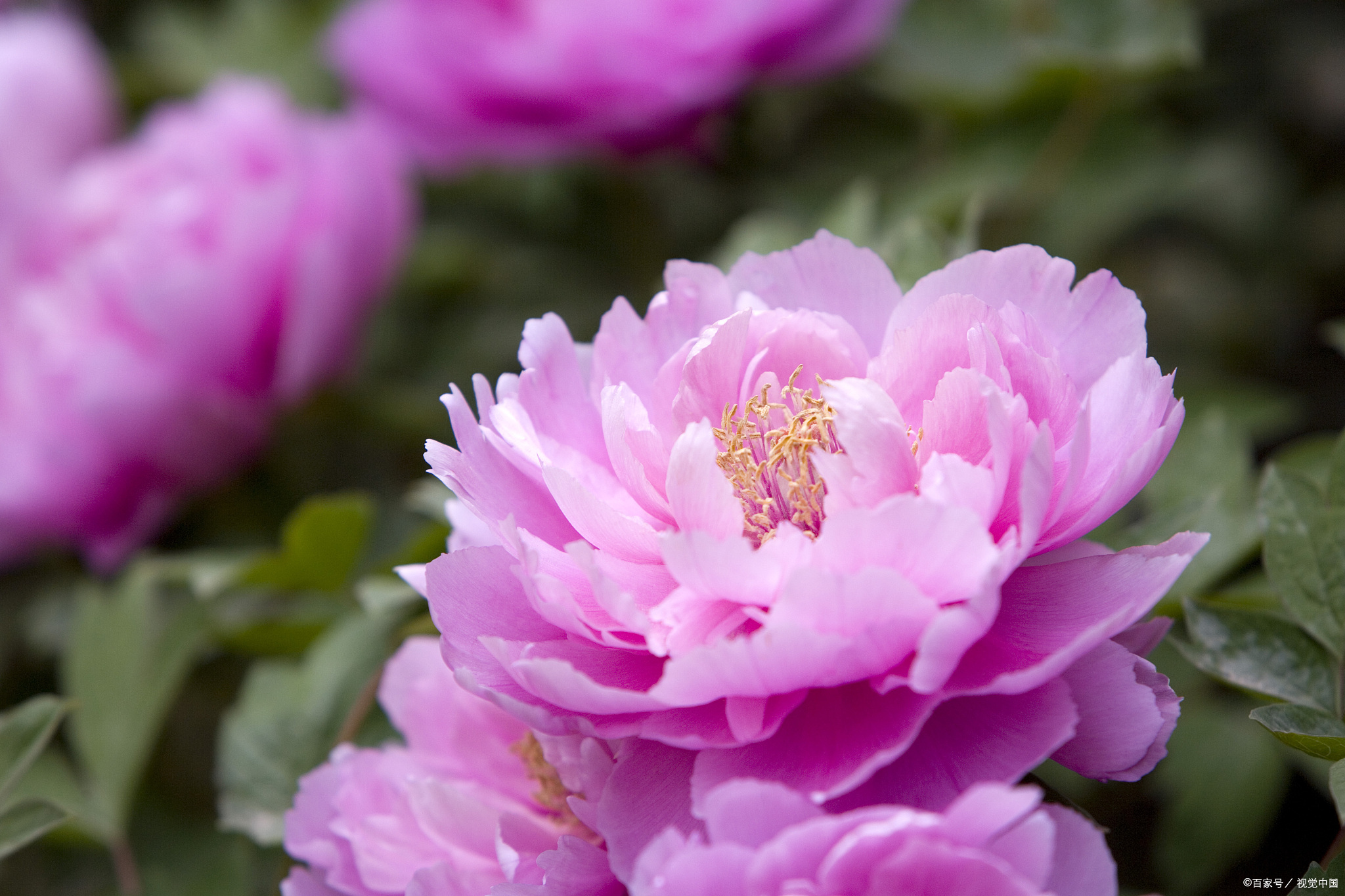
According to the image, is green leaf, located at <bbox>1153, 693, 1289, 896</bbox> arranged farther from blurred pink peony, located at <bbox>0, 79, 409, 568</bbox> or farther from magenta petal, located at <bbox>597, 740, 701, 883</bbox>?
blurred pink peony, located at <bbox>0, 79, 409, 568</bbox>

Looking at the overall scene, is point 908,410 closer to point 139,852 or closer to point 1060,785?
point 1060,785

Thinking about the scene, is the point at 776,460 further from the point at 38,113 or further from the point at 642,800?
the point at 38,113

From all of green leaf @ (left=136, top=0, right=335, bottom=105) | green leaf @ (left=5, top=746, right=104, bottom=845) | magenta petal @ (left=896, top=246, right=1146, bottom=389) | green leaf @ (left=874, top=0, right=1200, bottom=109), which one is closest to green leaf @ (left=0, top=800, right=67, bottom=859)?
green leaf @ (left=5, top=746, right=104, bottom=845)

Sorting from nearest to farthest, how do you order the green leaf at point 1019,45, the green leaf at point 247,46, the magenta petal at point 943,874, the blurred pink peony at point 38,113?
the magenta petal at point 943,874, the green leaf at point 1019,45, the blurred pink peony at point 38,113, the green leaf at point 247,46

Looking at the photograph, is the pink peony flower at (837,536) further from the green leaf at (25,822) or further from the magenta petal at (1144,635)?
the green leaf at (25,822)

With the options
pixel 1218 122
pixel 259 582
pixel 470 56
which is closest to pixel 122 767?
pixel 259 582

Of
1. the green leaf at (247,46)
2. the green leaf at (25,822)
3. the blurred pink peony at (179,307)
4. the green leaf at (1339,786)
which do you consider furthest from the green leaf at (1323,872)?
the green leaf at (247,46)
